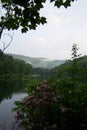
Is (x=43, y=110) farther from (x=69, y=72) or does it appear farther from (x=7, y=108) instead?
(x=7, y=108)

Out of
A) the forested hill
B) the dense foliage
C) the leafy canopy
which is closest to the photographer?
the leafy canopy

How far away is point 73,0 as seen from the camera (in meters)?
4.71

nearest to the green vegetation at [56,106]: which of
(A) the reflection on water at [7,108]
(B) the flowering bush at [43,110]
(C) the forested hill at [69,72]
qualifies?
(B) the flowering bush at [43,110]

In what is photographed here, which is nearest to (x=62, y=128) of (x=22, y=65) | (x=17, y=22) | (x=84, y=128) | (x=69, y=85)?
(x=84, y=128)

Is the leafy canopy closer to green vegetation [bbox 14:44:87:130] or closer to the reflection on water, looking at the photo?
green vegetation [bbox 14:44:87:130]

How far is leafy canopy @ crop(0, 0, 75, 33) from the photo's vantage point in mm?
4334

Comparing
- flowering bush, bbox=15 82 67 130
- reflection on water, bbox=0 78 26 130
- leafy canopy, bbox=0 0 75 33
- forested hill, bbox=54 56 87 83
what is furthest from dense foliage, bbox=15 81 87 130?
leafy canopy, bbox=0 0 75 33

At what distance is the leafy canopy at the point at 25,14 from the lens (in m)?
4.33

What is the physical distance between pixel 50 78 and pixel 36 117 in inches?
68.7

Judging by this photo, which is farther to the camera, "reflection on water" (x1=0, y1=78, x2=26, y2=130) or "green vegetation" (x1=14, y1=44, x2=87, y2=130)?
"reflection on water" (x1=0, y1=78, x2=26, y2=130)

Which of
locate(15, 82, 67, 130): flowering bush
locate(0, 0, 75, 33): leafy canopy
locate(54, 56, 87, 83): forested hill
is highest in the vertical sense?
locate(0, 0, 75, 33): leafy canopy

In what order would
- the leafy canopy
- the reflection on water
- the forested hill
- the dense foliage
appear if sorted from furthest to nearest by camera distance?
the reflection on water
the forested hill
the dense foliage
the leafy canopy

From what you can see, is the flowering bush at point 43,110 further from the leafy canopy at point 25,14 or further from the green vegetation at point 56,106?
the leafy canopy at point 25,14

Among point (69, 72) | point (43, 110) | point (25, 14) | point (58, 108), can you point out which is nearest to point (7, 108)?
point (69, 72)
